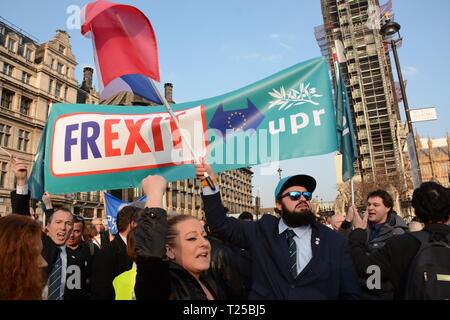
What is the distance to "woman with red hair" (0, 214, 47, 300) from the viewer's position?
182cm

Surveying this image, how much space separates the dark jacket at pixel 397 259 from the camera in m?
2.52

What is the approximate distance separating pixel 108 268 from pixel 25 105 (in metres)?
34.9

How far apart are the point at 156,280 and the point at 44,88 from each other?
37.2 meters

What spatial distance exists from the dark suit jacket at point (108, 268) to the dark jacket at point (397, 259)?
2468 millimetres

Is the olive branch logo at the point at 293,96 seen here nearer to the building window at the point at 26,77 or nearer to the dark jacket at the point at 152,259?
the dark jacket at the point at 152,259

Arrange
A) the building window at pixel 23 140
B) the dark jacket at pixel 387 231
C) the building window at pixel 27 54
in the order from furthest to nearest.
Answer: the building window at pixel 27 54 → the building window at pixel 23 140 → the dark jacket at pixel 387 231

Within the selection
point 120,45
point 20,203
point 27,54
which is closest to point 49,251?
point 20,203

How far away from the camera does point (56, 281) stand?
372cm

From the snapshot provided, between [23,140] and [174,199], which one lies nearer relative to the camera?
[23,140]

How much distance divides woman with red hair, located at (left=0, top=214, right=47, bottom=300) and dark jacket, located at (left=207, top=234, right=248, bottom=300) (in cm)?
115

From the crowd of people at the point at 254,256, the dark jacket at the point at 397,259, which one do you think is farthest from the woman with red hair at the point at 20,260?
the dark jacket at the point at 397,259

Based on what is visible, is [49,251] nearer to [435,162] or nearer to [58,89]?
[58,89]

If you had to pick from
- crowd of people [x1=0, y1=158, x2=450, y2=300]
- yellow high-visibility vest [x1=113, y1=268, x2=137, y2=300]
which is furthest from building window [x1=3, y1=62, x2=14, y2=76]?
yellow high-visibility vest [x1=113, y1=268, x2=137, y2=300]
